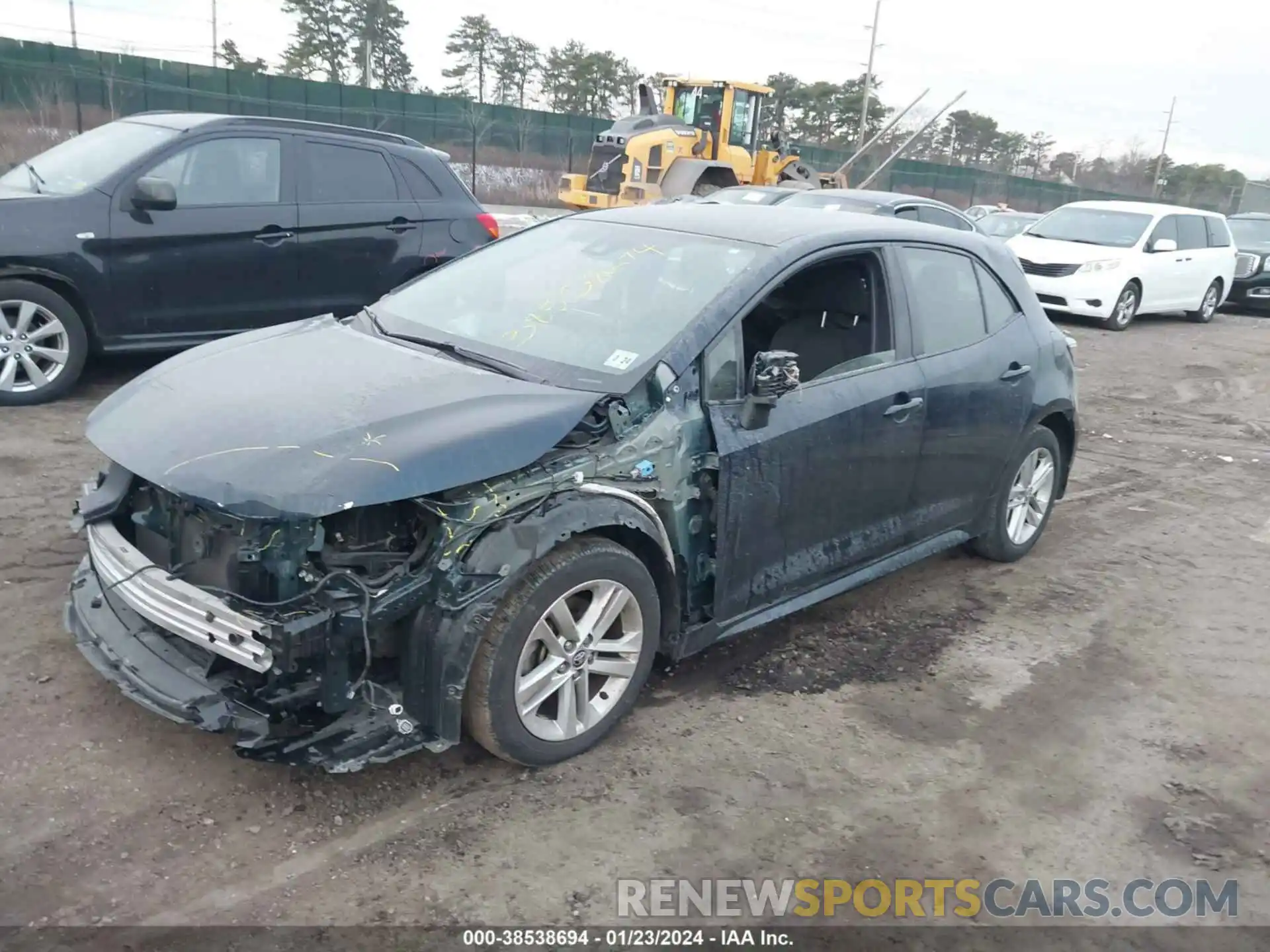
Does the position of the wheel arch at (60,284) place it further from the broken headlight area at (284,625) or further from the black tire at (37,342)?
the broken headlight area at (284,625)

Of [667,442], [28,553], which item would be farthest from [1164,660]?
[28,553]

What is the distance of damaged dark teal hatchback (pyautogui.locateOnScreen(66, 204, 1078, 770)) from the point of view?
2959mm

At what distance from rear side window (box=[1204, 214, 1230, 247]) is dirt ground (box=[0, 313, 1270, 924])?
41.9 feet

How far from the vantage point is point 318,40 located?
43.2 m

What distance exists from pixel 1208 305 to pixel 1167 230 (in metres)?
2.17

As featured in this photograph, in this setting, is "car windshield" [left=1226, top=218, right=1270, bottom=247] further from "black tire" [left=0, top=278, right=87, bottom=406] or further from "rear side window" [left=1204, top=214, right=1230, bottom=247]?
"black tire" [left=0, top=278, right=87, bottom=406]

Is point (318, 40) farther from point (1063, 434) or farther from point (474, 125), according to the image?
point (1063, 434)

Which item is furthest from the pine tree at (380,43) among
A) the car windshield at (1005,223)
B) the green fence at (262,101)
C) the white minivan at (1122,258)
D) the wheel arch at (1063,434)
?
the wheel arch at (1063,434)

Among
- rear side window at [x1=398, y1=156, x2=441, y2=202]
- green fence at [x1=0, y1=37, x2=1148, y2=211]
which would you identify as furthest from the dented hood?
green fence at [x1=0, y1=37, x2=1148, y2=211]

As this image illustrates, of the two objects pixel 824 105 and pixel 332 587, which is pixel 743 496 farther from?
pixel 824 105

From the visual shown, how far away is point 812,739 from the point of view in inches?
148

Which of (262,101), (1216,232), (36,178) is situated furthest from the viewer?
(262,101)

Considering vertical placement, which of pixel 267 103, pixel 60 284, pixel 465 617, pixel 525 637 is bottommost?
pixel 525 637

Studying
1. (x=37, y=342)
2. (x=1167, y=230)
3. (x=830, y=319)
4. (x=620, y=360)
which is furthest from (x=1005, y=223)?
(x=620, y=360)
